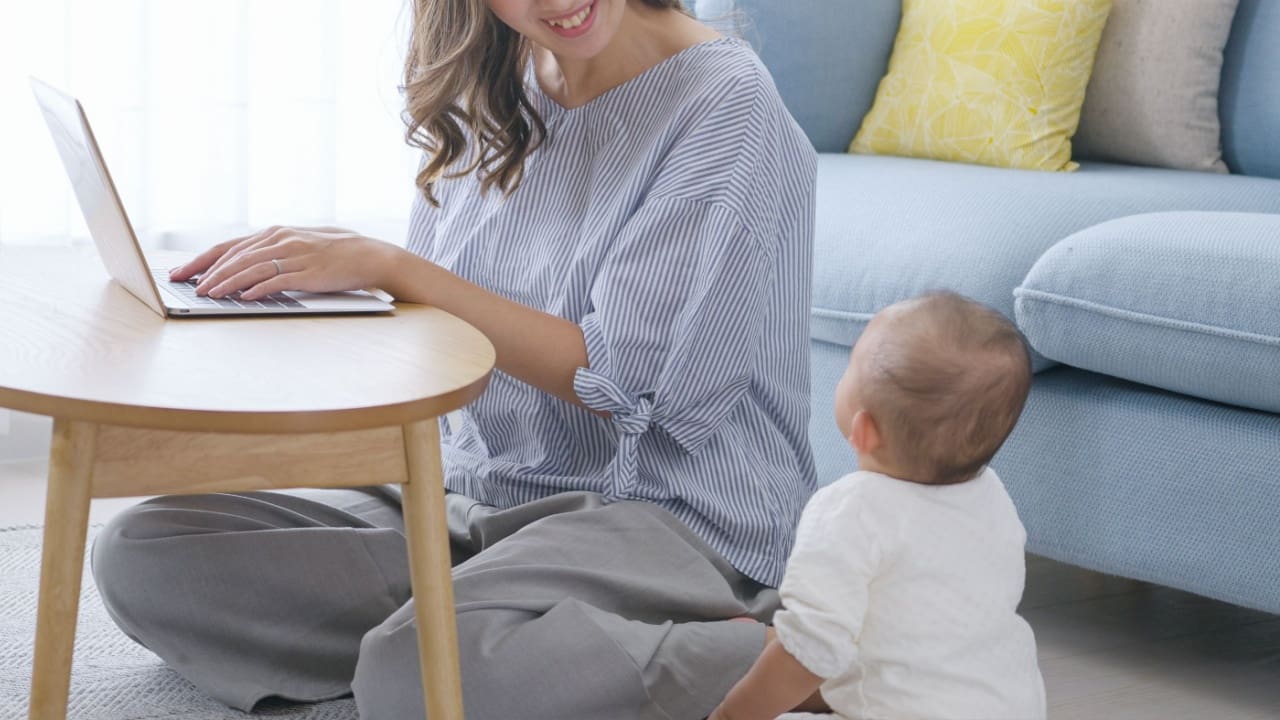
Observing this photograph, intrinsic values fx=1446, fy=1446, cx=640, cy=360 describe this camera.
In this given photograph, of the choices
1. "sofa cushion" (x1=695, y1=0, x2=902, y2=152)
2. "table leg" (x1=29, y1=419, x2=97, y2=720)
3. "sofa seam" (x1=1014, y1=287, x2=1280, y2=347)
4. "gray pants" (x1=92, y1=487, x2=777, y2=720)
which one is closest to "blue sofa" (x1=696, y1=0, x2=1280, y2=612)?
"sofa seam" (x1=1014, y1=287, x2=1280, y2=347)

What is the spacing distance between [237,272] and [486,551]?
31 centimetres

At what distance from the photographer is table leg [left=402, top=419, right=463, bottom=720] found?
920 mm

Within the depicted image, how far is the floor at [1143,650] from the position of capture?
4.71ft

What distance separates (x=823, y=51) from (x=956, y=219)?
1.99 ft

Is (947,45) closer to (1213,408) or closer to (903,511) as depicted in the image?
(1213,408)

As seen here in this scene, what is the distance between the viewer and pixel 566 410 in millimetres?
1283

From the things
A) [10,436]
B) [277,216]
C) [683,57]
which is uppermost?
[683,57]

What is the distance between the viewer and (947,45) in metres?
2.14

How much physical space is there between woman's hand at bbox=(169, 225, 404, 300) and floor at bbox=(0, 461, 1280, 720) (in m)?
0.78

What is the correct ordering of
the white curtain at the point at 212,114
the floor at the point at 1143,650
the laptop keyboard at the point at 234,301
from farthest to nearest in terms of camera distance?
the white curtain at the point at 212,114, the floor at the point at 1143,650, the laptop keyboard at the point at 234,301

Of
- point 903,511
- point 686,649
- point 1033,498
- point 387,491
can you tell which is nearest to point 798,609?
point 903,511

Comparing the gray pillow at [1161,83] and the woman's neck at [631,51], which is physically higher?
the woman's neck at [631,51]

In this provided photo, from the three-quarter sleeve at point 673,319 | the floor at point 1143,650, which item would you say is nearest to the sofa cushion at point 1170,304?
the floor at point 1143,650

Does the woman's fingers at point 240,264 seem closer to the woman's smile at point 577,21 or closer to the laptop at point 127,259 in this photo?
the laptop at point 127,259
